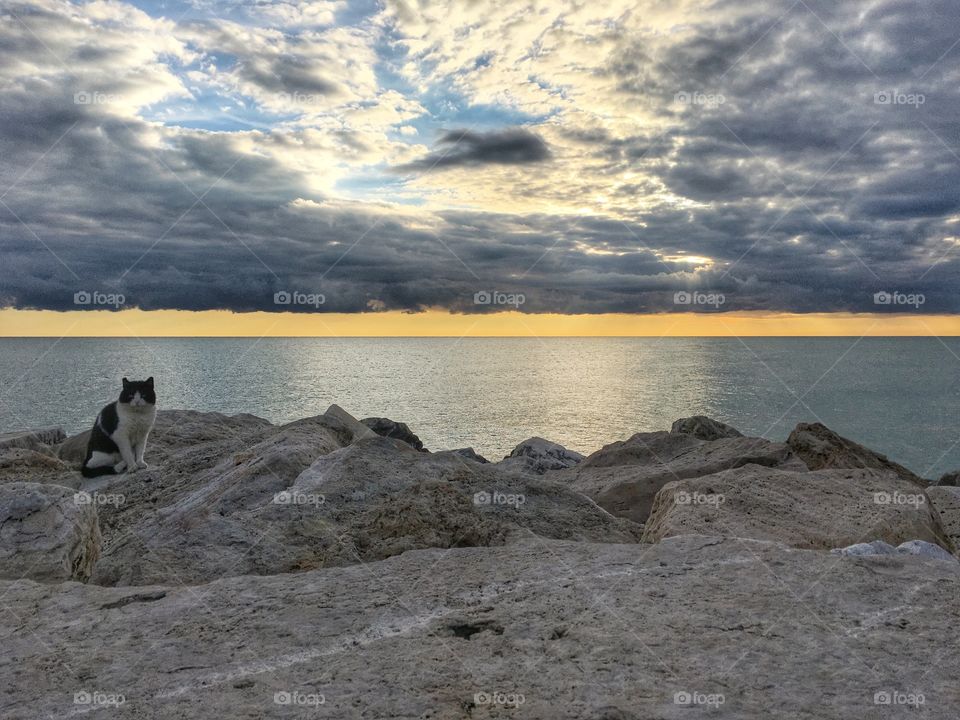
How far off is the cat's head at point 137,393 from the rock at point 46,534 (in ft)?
15.2

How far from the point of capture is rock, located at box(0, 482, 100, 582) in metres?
5.82

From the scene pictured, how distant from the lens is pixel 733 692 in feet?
11.2

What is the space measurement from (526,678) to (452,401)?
58645 mm

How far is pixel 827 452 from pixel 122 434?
12.7 metres

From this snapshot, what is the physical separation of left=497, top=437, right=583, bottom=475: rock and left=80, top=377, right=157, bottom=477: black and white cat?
8.40 meters

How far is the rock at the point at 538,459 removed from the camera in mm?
17734

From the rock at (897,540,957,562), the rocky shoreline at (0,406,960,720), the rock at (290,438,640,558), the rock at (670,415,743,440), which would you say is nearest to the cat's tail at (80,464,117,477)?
the rocky shoreline at (0,406,960,720)

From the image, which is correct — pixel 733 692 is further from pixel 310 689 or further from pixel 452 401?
pixel 452 401

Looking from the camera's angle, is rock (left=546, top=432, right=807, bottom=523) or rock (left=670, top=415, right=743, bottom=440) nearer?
rock (left=546, top=432, right=807, bottom=523)

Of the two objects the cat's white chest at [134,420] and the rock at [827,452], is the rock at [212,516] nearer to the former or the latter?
the cat's white chest at [134,420]

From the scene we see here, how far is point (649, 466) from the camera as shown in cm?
1312

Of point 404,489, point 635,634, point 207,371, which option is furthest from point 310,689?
point 207,371

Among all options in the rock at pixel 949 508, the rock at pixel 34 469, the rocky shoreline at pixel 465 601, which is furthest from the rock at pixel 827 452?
the rock at pixel 34 469

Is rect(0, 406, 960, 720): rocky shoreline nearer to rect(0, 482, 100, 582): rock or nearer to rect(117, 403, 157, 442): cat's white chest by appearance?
rect(0, 482, 100, 582): rock
